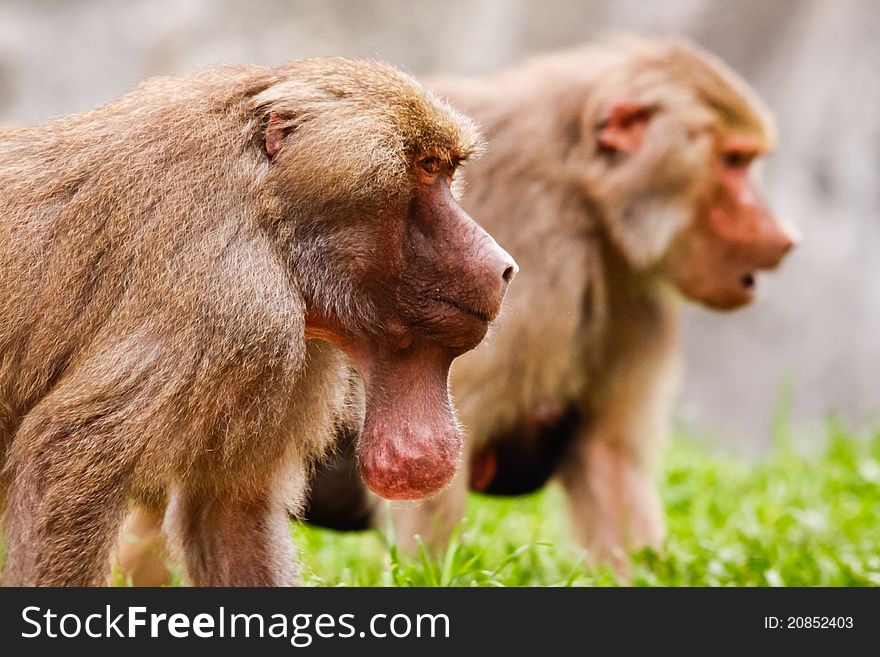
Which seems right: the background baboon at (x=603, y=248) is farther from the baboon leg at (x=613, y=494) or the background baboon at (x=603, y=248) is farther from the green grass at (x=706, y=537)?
the green grass at (x=706, y=537)

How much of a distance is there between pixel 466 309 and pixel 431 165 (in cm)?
40

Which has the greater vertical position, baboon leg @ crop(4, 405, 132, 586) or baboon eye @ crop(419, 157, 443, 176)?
baboon eye @ crop(419, 157, 443, 176)

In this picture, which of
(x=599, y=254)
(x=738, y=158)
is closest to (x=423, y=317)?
(x=599, y=254)

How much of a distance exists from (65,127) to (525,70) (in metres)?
2.84

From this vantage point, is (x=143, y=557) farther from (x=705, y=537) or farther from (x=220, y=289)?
(x=705, y=537)

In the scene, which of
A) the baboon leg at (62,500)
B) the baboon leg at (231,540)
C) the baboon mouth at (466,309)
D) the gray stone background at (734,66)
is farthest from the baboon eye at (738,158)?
the gray stone background at (734,66)

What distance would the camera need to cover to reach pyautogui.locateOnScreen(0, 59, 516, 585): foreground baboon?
3.16 meters

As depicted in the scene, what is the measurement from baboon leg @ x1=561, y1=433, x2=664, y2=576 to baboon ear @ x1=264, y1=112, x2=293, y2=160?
10.3 feet

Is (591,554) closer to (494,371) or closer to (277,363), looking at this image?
(494,371)

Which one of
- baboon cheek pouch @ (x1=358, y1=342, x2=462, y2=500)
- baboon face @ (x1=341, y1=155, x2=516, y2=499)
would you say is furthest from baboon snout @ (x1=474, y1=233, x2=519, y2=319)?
baboon cheek pouch @ (x1=358, y1=342, x2=462, y2=500)

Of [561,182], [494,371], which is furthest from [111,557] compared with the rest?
[561,182]

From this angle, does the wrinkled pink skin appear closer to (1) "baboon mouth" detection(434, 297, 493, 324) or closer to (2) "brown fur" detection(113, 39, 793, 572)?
(1) "baboon mouth" detection(434, 297, 493, 324)

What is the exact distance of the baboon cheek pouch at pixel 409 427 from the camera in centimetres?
349

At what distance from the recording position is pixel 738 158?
5855 mm
